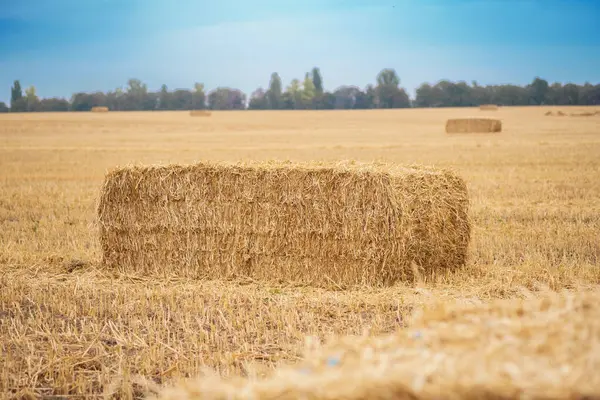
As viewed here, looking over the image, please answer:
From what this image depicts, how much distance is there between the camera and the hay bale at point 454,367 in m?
2.36

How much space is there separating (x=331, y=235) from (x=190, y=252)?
6.06 ft

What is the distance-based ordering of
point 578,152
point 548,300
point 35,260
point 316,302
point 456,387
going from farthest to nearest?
point 578,152
point 35,260
point 316,302
point 548,300
point 456,387

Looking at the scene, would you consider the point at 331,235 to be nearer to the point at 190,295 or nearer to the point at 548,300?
the point at 190,295

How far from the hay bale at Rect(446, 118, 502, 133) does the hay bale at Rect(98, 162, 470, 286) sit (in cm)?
3491

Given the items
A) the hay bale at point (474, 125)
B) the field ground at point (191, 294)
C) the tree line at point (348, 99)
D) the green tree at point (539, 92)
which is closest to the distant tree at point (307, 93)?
the tree line at point (348, 99)

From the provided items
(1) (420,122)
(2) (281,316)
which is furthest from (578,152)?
(1) (420,122)

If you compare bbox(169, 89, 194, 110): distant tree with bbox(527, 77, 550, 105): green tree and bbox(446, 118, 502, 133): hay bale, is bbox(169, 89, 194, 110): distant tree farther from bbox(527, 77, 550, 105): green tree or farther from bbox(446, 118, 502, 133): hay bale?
bbox(446, 118, 502, 133): hay bale

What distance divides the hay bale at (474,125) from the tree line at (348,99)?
44173 mm

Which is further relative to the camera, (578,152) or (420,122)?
(420,122)

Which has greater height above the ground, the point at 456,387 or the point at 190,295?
the point at 456,387

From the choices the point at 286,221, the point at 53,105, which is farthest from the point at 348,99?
the point at 286,221

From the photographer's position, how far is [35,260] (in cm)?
998

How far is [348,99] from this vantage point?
9312 centimetres

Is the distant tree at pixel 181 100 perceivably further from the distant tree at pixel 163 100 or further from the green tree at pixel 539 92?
the green tree at pixel 539 92
